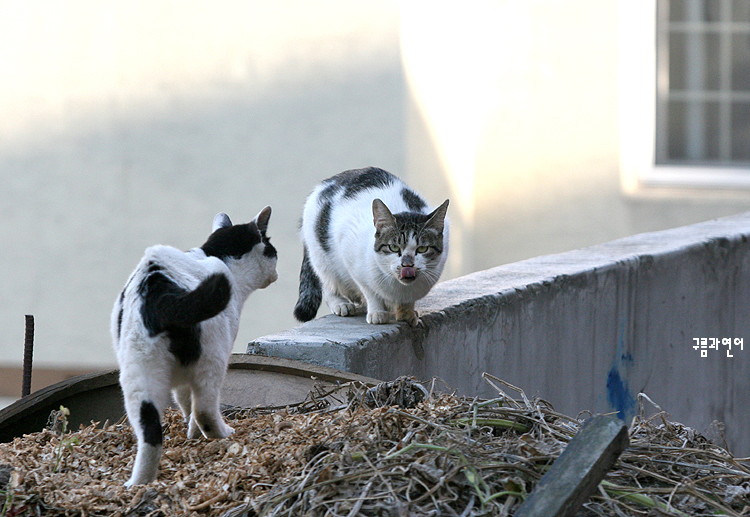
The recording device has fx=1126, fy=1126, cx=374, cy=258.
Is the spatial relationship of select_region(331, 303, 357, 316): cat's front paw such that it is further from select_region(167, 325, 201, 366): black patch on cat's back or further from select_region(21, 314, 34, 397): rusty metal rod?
select_region(167, 325, 201, 366): black patch on cat's back

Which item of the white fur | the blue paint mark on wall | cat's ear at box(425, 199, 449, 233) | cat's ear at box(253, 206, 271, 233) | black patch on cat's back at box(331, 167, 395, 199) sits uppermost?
black patch on cat's back at box(331, 167, 395, 199)

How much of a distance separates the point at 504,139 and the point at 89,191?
3067mm

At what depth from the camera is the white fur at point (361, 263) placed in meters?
3.65

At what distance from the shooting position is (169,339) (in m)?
2.30

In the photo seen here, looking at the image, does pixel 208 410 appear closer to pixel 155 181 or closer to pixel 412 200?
pixel 412 200

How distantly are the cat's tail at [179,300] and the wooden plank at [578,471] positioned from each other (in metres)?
0.72

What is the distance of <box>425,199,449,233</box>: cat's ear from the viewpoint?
369 cm

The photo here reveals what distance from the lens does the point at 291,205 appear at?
7727mm


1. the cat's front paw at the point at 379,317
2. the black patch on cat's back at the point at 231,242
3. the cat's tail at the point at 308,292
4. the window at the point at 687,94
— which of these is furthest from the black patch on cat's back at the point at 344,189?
the window at the point at 687,94

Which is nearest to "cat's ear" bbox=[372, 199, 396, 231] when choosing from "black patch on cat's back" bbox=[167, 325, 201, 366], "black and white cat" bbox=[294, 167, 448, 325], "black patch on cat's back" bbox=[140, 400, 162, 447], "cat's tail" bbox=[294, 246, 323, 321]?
"black and white cat" bbox=[294, 167, 448, 325]

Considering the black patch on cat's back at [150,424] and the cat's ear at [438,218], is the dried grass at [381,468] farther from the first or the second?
the cat's ear at [438,218]

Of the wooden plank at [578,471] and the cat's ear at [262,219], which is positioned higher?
the cat's ear at [262,219]

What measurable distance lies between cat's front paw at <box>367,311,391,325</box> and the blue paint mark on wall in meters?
1.36

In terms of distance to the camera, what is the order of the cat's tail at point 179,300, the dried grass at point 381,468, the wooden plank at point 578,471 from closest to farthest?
the wooden plank at point 578,471 < the dried grass at point 381,468 < the cat's tail at point 179,300
